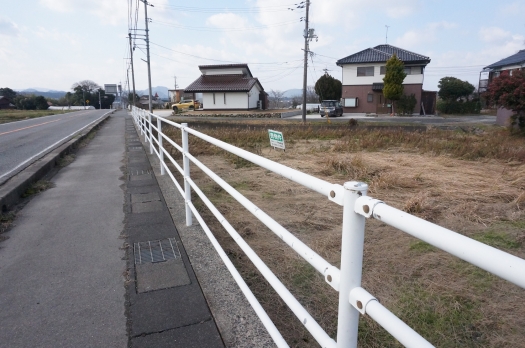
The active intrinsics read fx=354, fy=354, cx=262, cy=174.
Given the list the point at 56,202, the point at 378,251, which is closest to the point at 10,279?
the point at 56,202

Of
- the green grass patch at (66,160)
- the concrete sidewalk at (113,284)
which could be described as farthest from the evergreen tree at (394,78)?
the concrete sidewalk at (113,284)

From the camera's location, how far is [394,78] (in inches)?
1230

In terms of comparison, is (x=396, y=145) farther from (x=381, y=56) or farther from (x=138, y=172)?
(x=381, y=56)

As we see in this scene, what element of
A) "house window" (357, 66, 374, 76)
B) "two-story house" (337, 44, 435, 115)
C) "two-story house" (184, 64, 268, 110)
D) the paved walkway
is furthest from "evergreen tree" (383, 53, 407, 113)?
the paved walkway

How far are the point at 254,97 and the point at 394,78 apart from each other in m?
16.5

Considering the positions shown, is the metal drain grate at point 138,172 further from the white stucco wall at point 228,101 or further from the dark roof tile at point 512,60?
the white stucco wall at point 228,101

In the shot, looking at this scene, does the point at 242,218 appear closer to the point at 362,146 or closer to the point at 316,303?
the point at 316,303

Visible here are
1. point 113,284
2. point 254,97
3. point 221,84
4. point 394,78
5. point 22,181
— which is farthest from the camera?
point 254,97

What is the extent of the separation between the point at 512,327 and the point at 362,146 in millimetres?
8448

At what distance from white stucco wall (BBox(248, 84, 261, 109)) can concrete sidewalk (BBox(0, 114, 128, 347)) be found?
3569 centimetres

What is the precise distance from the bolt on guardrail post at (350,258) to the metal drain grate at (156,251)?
7.26ft

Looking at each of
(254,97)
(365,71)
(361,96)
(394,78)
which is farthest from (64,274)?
(254,97)

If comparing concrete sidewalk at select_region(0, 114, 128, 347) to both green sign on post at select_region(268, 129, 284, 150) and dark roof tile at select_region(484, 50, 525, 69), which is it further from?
dark roof tile at select_region(484, 50, 525, 69)

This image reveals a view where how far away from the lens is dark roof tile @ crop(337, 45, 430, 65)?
34.1 m
